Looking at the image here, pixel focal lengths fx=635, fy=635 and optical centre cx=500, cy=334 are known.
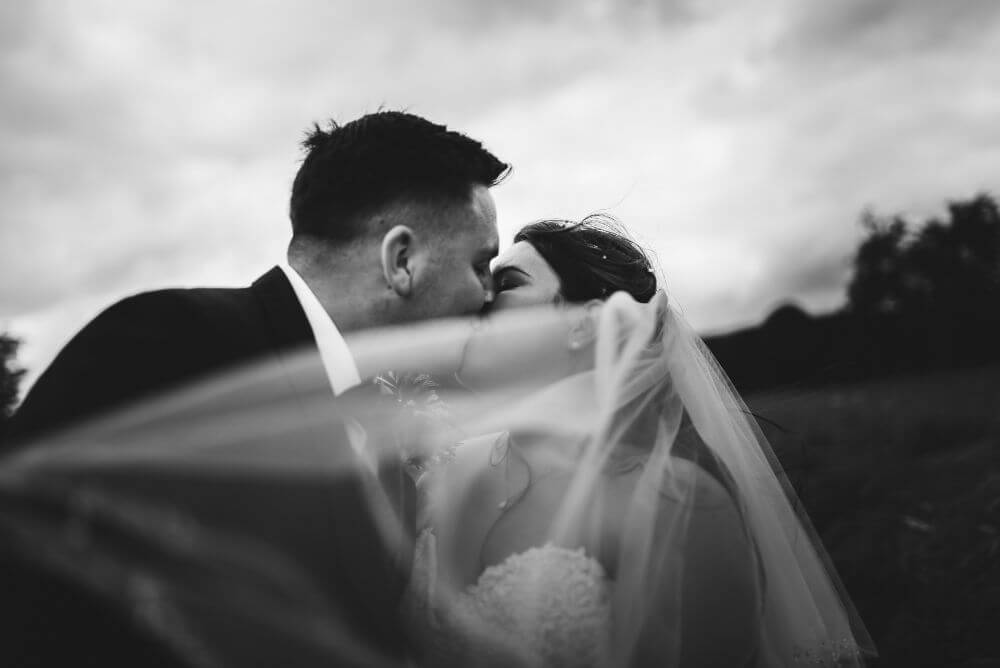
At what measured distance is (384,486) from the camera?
2531 millimetres

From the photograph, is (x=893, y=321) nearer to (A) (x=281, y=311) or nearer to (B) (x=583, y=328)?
(B) (x=583, y=328)

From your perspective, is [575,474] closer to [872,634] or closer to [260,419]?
[260,419]

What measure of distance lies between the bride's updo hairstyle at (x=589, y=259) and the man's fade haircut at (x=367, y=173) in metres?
0.76

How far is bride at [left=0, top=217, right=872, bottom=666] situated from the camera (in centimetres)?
175

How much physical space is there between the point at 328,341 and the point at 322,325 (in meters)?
0.08

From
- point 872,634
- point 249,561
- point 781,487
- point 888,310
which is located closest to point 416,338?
point 249,561

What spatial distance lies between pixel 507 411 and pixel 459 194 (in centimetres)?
113

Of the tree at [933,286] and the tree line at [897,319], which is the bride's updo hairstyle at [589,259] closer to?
the tree line at [897,319]

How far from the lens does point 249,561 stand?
1833 mm

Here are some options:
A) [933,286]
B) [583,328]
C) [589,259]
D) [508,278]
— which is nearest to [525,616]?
[583,328]

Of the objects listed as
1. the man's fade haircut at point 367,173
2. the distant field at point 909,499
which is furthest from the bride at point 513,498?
the distant field at point 909,499

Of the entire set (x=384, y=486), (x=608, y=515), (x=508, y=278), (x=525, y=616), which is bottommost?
(x=525, y=616)

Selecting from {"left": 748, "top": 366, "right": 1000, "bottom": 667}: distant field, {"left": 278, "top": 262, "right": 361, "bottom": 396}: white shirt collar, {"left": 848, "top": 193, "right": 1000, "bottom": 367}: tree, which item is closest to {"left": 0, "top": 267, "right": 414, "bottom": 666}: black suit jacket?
{"left": 278, "top": 262, "right": 361, "bottom": 396}: white shirt collar

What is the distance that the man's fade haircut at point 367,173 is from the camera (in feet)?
9.39
